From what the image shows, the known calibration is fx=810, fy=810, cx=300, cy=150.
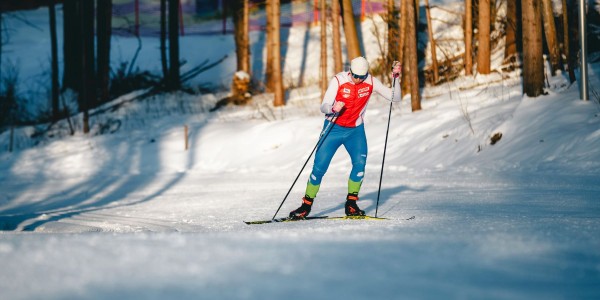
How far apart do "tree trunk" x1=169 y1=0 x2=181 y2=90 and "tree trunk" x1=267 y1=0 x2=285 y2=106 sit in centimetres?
410

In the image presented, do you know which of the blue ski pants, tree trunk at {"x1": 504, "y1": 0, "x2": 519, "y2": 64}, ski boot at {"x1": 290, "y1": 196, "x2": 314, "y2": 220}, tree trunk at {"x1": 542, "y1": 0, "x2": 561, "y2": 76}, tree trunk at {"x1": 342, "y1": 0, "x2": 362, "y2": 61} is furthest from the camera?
Result: tree trunk at {"x1": 342, "y1": 0, "x2": 362, "y2": 61}

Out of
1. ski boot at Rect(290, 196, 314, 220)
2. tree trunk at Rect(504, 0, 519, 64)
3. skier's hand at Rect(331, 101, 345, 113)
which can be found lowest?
ski boot at Rect(290, 196, 314, 220)

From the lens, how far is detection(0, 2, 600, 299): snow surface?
4.68 metres

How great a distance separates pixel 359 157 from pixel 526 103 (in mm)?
8464

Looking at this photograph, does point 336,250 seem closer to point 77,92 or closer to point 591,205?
point 591,205

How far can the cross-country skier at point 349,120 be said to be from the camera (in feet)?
31.6

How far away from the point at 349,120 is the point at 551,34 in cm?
1096

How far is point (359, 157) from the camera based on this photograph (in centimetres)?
992

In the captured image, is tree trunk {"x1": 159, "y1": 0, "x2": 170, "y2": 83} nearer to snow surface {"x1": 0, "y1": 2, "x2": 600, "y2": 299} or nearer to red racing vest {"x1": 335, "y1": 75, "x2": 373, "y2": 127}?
snow surface {"x1": 0, "y1": 2, "x2": 600, "y2": 299}

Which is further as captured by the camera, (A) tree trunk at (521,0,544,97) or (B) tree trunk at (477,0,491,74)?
(B) tree trunk at (477,0,491,74)

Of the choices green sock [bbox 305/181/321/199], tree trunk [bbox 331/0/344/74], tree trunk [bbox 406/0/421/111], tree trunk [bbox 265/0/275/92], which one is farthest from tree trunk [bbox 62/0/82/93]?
green sock [bbox 305/181/321/199]

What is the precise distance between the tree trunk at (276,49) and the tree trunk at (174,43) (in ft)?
13.4

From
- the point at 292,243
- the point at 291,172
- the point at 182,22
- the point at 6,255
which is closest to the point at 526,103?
the point at 291,172

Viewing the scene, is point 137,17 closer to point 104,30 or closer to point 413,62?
point 104,30
